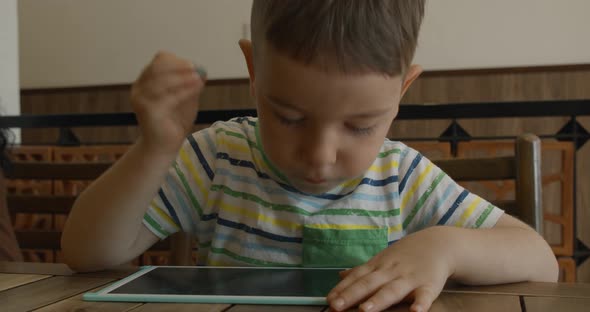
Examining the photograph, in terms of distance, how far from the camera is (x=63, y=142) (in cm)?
265

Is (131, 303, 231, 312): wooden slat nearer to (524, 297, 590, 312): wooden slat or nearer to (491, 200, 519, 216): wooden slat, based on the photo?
(524, 297, 590, 312): wooden slat

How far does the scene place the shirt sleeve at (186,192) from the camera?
0.76 m

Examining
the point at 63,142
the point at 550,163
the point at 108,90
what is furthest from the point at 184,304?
the point at 108,90

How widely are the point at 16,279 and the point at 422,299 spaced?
15.5 inches

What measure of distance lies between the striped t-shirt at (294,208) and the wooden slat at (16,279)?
0.16 meters

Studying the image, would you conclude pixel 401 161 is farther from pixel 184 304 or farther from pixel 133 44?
pixel 133 44

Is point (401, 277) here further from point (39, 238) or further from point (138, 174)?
point (39, 238)

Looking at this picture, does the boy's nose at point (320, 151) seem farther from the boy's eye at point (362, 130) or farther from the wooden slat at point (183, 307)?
the wooden slat at point (183, 307)

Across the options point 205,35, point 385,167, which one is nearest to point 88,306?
point 385,167

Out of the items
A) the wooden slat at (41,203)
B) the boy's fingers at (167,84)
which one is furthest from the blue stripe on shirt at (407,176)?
the wooden slat at (41,203)

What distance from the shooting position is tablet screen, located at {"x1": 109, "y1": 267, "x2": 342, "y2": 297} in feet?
1.62

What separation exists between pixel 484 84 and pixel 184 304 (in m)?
3.72

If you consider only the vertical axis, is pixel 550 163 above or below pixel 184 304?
below

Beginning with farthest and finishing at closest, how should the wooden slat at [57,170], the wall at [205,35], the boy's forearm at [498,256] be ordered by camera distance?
the wall at [205,35], the wooden slat at [57,170], the boy's forearm at [498,256]
